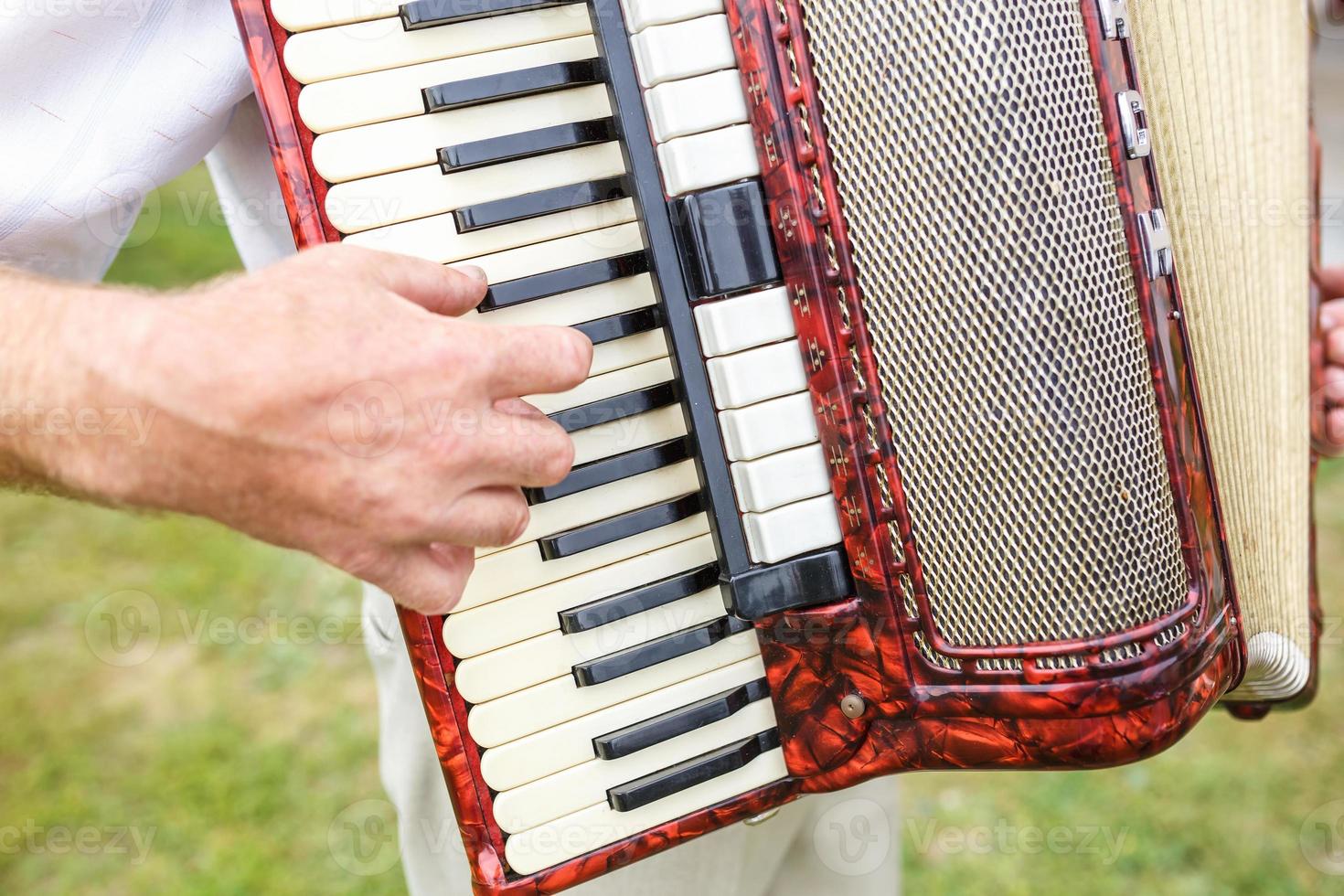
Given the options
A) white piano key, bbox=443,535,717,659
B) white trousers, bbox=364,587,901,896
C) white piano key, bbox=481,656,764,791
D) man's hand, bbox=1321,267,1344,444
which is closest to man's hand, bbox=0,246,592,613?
white piano key, bbox=443,535,717,659

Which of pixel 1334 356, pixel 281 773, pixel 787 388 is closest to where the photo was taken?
pixel 787 388

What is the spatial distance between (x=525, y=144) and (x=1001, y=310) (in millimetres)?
414

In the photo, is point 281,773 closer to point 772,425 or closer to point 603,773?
point 603,773

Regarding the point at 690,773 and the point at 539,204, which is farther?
the point at 690,773

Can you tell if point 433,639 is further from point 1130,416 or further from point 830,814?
point 830,814

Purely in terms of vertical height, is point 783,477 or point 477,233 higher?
point 477,233

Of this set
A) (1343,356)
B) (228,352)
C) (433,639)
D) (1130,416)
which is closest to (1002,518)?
(1130,416)

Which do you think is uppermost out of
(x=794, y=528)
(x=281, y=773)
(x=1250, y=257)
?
(x=1250, y=257)

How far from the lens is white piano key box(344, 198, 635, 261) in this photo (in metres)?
0.83

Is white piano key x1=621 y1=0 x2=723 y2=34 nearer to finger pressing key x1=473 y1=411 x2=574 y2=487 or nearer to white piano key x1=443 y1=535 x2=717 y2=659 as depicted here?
finger pressing key x1=473 y1=411 x2=574 y2=487

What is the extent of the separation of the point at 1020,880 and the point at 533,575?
6.00 feet

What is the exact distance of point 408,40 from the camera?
825 mm

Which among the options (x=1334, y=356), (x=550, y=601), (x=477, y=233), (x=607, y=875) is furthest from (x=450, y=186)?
(x=1334, y=356)

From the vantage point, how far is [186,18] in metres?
0.92
